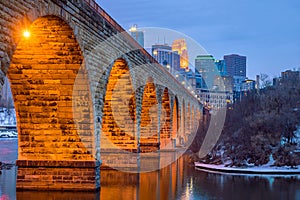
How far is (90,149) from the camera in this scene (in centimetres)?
1936

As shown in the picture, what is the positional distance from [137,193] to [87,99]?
15.4 ft

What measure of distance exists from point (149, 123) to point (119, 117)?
419 inches

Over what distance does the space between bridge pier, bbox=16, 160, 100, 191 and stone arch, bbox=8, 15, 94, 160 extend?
0.42 meters

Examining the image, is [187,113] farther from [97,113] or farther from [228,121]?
[97,113]

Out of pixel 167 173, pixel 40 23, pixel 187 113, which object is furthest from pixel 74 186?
pixel 187 113

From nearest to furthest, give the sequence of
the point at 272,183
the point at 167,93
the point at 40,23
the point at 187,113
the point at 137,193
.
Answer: the point at 40,23 < the point at 137,193 < the point at 272,183 < the point at 167,93 < the point at 187,113

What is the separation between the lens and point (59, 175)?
19078 millimetres

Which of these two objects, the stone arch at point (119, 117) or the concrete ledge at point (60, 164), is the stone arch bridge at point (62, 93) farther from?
the stone arch at point (119, 117)

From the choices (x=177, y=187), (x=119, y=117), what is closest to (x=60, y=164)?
(x=177, y=187)

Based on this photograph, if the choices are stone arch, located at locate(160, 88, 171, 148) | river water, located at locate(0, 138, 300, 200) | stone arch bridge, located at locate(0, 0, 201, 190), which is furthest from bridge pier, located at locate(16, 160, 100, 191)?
stone arch, located at locate(160, 88, 171, 148)

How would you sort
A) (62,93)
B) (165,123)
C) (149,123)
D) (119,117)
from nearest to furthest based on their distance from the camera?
1. (62,93)
2. (119,117)
3. (149,123)
4. (165,123)

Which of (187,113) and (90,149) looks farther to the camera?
(187,113)

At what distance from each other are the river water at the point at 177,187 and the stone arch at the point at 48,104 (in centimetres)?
185

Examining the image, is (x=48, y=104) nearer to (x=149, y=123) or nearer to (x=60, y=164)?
(x=60, y=164)
